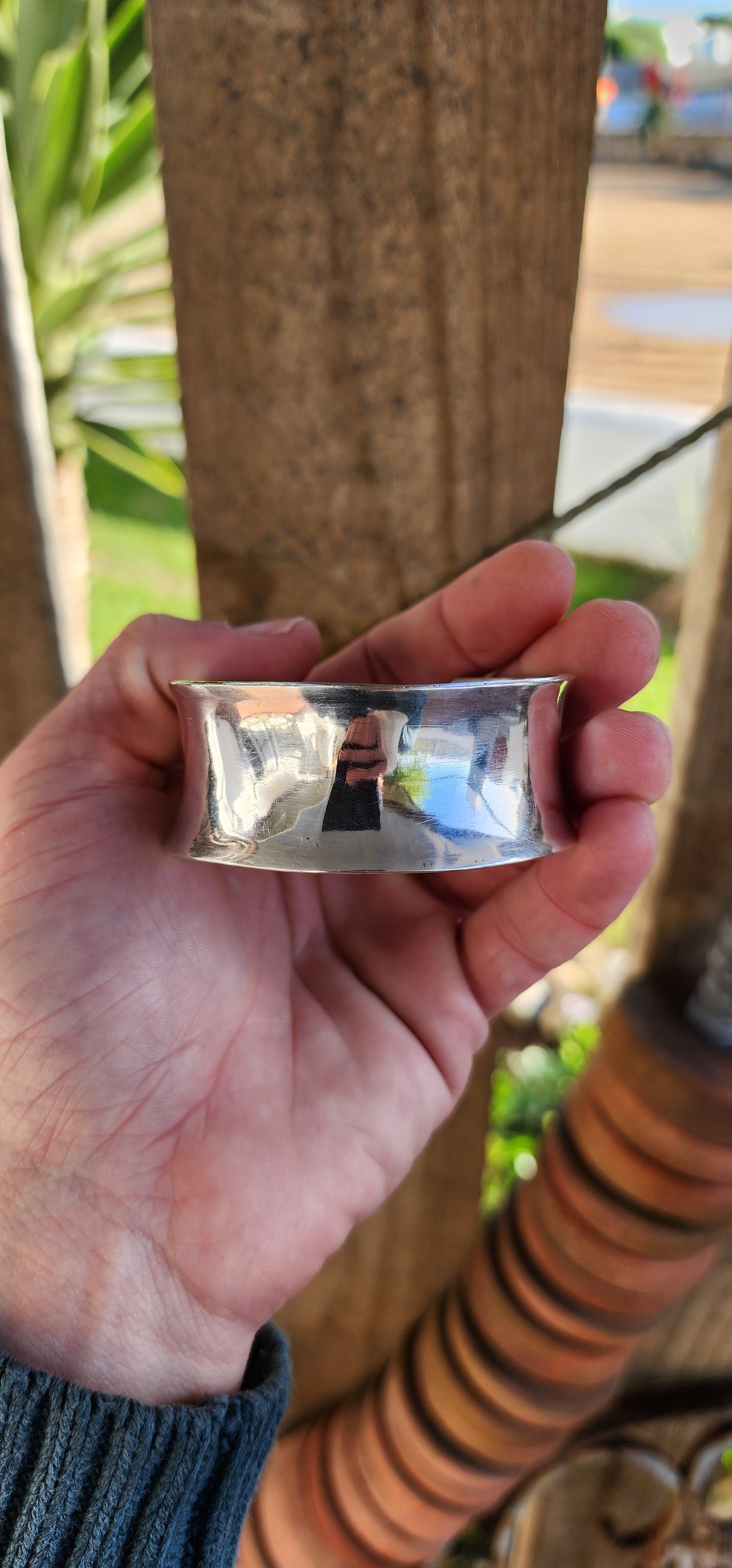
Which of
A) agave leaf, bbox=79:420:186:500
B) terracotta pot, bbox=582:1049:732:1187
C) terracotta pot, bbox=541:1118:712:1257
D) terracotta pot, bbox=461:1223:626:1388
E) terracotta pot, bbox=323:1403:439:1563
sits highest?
agave leaf, bbox=79:420:186:500

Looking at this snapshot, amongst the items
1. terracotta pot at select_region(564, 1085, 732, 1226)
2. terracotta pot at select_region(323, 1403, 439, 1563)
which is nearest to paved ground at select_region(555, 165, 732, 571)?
terracotta pot at select_region(564, 1085, 732, 1226)

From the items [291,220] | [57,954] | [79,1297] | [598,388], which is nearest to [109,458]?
[291,220]

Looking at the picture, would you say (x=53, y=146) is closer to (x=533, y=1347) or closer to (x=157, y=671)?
(x=157, y=671)

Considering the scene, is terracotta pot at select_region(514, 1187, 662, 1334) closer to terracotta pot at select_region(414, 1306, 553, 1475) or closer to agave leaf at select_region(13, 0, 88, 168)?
terracotta pot at select_region(414, 1306, 553, 1475)

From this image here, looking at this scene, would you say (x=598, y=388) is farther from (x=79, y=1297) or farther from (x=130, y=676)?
(x=79, y=1297)

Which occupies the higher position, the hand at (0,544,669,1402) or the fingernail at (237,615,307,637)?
the fingernail at (237,615,307,637)


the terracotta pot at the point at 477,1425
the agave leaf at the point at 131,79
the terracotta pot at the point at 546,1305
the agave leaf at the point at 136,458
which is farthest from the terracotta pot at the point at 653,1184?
the agave leaf at the point at 131,79

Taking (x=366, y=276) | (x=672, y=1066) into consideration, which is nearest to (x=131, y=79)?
(x=366, y=276)
